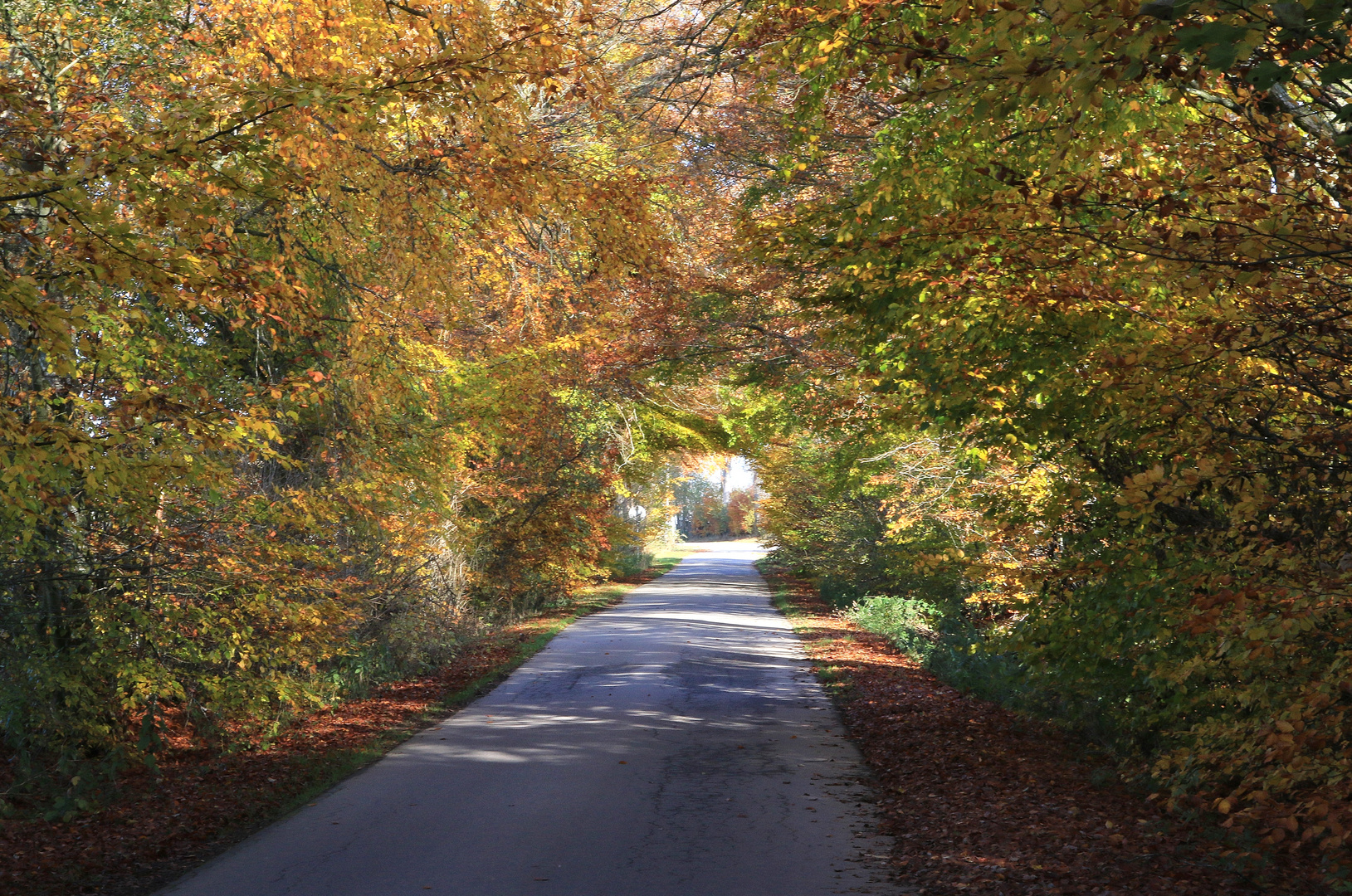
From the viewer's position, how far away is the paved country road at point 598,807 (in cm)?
640

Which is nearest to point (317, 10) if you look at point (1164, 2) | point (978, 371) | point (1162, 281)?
point (978, 371)

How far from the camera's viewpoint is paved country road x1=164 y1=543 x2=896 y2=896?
6.40m

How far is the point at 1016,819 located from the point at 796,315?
7045mm

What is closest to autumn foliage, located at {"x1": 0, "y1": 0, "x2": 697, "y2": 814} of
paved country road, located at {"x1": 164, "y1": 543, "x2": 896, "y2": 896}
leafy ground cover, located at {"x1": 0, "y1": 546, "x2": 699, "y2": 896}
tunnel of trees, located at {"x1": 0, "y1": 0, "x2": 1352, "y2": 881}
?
tunnel of trees, located at {"x1": 0, "y1": 0, "x2": 1352, "y2": 881}

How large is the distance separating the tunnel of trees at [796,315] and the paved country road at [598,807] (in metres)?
1.86

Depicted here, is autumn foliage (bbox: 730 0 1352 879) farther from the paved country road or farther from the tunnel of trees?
the paved country road

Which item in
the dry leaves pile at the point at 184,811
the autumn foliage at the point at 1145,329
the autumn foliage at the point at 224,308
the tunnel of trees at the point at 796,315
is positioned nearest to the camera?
the autumn foliage at the point at 1145,329

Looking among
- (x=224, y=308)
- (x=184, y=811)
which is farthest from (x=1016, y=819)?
(x=224, y=308)

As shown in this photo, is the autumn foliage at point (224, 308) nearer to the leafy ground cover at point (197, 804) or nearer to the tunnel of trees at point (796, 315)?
the tunnel of trees at point (796, 315)

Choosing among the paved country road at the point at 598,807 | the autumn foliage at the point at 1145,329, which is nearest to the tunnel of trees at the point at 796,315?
the autumn foliage at the point at 1145,329

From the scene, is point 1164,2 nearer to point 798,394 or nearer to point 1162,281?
point 1162,281

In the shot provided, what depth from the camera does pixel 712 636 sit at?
802 inches

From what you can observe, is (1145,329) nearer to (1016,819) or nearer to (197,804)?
(1016,819)

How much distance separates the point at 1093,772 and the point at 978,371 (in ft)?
11.2
